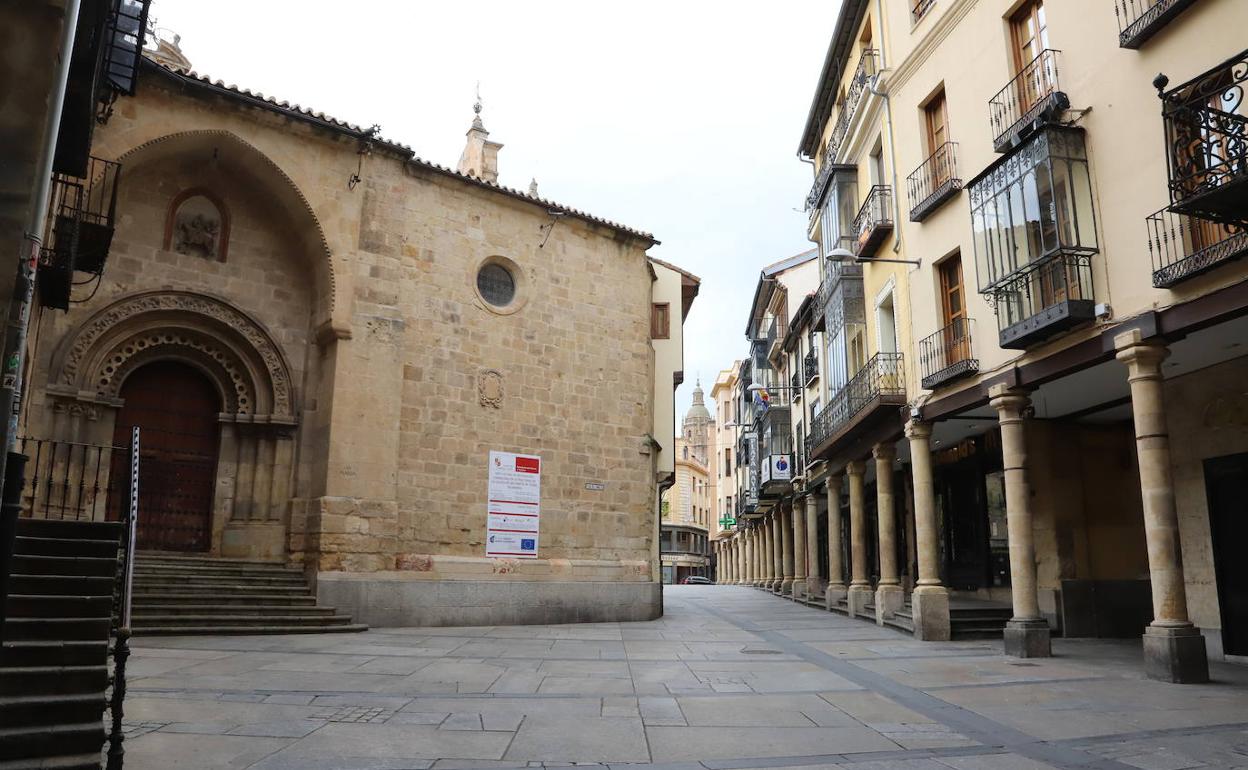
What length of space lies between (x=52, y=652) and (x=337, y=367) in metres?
9.89

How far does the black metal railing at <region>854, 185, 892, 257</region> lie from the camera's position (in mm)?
15766

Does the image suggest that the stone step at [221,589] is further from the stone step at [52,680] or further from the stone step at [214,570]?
the stone step at [52,680]

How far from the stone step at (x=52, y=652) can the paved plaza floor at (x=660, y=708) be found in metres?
0.62

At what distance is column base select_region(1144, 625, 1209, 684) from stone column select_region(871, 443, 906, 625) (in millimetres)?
7601

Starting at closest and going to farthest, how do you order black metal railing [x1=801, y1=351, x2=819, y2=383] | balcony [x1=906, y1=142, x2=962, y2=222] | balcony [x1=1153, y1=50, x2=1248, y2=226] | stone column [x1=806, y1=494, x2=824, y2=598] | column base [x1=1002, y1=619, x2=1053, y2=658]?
balcony [x1=1153, y1=50, x2=1248, y2=226]
column base [x1=1002, y1=619, x2=1053, y2=658]
balcony [x1=906, y1=142, x2=962, y2=222]
stone column [x1=806, y1=494, x2=824, y2=598]
black metal railing [x1=801, y1=351, x2=819, y2=383]

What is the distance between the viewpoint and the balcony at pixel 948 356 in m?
12.7

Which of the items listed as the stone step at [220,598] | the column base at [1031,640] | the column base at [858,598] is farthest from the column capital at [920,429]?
the stone step at [220,598]

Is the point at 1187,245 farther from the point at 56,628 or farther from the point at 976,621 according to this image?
the point at 56,628

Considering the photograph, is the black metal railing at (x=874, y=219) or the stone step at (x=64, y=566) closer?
the stone step at (x=64, y=566)

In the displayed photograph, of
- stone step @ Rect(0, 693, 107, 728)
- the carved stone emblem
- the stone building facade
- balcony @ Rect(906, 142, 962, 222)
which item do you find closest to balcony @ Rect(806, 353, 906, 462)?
balcony @ Rect(906, 142, 962, 222)

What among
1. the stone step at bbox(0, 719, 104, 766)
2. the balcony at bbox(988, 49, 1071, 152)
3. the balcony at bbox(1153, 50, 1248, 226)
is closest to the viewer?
the stone step at bbox(0, 719, 104, 766)

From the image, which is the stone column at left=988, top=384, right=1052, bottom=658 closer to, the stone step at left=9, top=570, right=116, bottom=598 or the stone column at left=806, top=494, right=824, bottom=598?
the stone step at left=9, top=570, right=116, bottom=598

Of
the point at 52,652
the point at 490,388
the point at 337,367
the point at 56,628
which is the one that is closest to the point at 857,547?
the point at 490,388

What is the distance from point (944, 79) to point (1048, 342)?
17.9 ft
